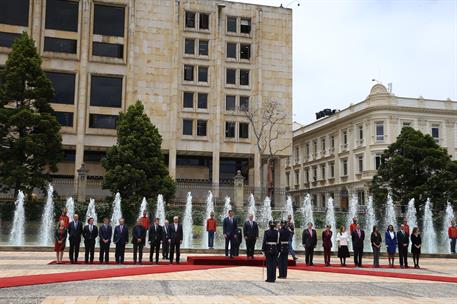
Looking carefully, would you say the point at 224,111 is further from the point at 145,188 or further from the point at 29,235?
the point at 29,235

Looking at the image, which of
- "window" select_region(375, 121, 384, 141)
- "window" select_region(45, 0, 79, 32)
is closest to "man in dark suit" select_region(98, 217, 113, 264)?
"window" select_region(45, 0, 79, 32)

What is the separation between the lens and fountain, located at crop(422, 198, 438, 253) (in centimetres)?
3441

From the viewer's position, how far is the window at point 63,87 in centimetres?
5256

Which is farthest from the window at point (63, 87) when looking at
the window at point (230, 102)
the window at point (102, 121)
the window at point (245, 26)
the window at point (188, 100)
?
the window at point (245, 26)

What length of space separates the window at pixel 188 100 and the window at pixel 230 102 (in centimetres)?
366

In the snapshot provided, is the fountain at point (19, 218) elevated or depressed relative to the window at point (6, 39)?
depressed

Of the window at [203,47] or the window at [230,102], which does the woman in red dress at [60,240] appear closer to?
the window at [230,102]

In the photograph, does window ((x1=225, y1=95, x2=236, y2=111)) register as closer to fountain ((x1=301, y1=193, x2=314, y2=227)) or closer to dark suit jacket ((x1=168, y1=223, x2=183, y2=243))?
fountain ((x1=301, y1=193, x2=314, y2=227))

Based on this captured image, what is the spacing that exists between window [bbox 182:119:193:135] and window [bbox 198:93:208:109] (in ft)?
6.47

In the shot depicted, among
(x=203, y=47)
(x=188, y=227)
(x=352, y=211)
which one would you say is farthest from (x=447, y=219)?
(x=203, y=47)

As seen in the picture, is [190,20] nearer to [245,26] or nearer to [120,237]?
[245,26]

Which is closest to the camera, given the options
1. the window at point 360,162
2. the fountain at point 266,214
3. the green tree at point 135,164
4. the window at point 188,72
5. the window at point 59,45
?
the fountain at point 266,214

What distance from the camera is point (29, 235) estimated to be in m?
33.9

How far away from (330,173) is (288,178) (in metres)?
14.4
